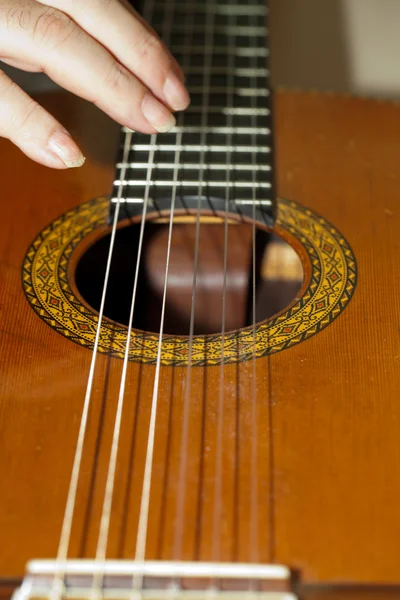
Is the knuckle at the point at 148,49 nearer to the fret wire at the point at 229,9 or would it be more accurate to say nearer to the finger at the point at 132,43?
the finger at the point at 132,43

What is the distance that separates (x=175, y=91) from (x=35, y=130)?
16 centimetres

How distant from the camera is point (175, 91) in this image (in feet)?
2.74

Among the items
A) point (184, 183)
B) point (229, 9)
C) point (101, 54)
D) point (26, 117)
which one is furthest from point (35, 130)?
point (229, 9)

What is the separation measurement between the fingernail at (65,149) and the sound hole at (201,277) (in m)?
0.21

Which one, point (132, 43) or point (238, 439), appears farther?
point (132, 43)

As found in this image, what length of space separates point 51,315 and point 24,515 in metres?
0.24

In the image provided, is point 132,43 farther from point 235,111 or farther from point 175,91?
point 235,111

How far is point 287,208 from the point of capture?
0.94 m

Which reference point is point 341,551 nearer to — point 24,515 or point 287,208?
point 24,515

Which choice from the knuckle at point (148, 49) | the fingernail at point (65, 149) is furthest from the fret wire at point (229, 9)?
the fingernail at point (65, 149)

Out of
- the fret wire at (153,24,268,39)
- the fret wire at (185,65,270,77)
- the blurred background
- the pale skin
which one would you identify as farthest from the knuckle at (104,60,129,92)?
the blurred background

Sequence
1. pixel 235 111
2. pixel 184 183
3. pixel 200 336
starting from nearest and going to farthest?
pixel 200 336, pixel 184 183, pixel 235 111

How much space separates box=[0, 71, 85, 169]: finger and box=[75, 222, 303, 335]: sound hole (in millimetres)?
209

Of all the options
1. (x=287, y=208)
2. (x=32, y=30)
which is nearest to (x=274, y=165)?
(x=287, y=208)
